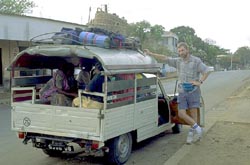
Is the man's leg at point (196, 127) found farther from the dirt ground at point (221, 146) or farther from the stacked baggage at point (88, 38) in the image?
the stacked baggage at point (88, 38)

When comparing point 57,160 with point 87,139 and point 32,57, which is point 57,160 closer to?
point 87,139

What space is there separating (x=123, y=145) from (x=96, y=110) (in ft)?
3.53

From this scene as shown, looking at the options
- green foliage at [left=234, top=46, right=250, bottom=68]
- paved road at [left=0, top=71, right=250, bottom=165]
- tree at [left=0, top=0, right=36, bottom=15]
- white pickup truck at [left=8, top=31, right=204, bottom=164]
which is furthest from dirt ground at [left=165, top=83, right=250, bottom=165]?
green foliage at [left=234, top=46, right=250, bottom=68]

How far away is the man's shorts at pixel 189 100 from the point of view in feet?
24.4

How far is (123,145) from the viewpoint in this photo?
627cm

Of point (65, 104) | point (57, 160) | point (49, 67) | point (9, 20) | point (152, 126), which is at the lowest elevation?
point (57, 160)

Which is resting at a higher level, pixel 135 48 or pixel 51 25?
pixel 51 25

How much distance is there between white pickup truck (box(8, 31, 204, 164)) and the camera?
5.61m

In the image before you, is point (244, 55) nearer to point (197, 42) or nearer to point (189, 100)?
point (197, 42)

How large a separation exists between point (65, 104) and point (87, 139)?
1.08m

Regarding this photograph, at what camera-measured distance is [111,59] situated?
19.0 ft

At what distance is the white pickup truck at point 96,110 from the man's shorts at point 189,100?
56cm

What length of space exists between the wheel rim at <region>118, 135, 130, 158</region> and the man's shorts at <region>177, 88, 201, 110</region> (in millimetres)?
1643

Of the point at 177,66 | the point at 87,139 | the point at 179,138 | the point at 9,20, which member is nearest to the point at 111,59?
the point at 87,139
